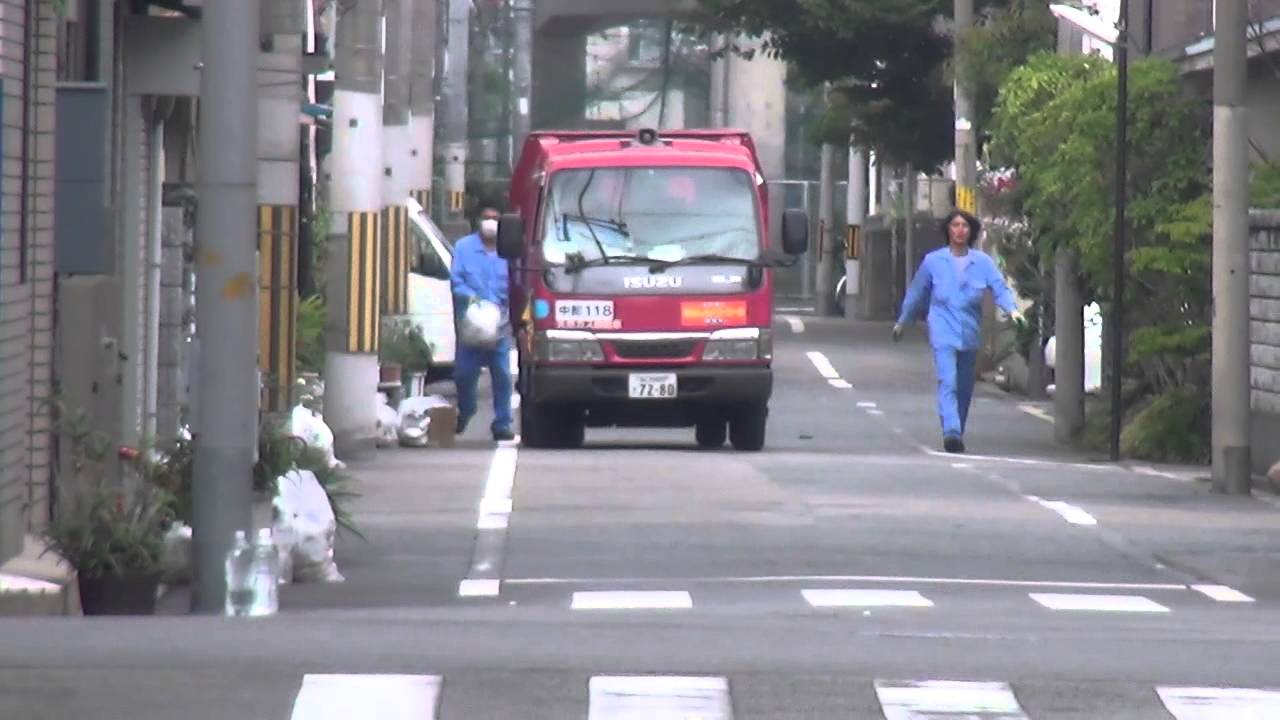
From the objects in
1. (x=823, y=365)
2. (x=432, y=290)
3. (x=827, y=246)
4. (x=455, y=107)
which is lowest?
(x=823, y=365)

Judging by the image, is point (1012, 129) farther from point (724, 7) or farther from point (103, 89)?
point (724, 7)

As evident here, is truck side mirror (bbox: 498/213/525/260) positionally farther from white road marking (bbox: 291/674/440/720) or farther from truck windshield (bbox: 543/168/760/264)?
white road marking (bbox: 291/674/440/720)

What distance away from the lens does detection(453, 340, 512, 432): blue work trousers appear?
22344 mm

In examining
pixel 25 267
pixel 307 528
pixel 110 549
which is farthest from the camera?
pixel 307 528

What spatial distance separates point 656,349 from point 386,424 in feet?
7.49

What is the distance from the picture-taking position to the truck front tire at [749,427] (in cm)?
2159

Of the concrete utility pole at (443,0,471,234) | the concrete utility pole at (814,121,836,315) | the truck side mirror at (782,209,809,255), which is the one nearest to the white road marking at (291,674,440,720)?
the truck side mirror at (782,209,809,255)

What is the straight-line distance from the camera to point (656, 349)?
21.0 metres

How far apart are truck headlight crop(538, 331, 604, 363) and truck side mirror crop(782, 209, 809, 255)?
1807 millimetres

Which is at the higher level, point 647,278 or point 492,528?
point 647,278

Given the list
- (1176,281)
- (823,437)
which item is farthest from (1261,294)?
(823,437)

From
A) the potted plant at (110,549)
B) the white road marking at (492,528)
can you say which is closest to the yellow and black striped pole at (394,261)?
the white road marking at (492,528)

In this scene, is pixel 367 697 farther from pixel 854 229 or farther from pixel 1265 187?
pixel 854 229

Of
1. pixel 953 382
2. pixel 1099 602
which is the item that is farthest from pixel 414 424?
pixel 1099 602
